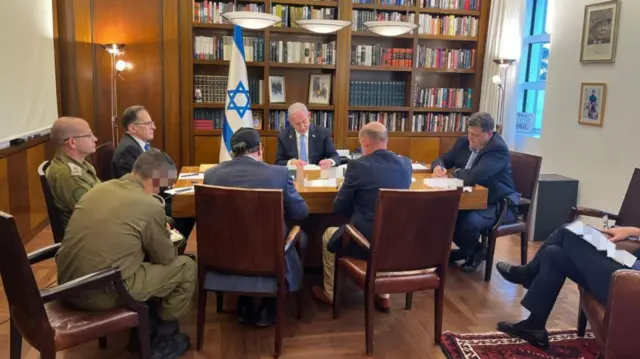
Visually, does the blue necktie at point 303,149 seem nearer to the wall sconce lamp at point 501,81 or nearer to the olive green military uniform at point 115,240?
the olive green military uniform at point 115,240

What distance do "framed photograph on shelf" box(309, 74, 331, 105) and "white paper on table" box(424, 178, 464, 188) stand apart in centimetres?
270

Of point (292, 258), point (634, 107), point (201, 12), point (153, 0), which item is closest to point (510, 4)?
point (634, 107)

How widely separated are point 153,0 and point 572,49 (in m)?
4.19

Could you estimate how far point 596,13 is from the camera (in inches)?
183

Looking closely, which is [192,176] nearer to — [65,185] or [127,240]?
[65,185]

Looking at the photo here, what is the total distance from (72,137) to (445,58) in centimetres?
458

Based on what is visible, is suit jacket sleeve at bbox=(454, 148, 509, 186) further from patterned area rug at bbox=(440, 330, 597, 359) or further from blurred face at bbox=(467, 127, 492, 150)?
patterned area rug at bbox=(440, 330, 597, 359)

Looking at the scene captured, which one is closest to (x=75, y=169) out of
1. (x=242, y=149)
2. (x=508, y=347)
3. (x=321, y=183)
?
(x=242, y=149)

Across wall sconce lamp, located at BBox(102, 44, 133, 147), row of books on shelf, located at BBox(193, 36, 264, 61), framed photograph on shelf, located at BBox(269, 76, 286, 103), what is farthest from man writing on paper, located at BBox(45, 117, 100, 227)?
framed photograph on shelf, located at BBox(269, 76, 286, 103)

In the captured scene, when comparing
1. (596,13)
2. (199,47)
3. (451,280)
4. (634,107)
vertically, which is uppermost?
(596,13)

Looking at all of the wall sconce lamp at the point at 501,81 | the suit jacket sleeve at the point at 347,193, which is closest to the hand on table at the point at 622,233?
the suit jacket sleeve at the point at 347,193

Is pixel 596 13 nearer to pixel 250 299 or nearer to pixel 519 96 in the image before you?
pixel 519 96

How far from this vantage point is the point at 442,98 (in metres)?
6.34

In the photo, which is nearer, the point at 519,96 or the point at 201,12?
the point at 201,12
